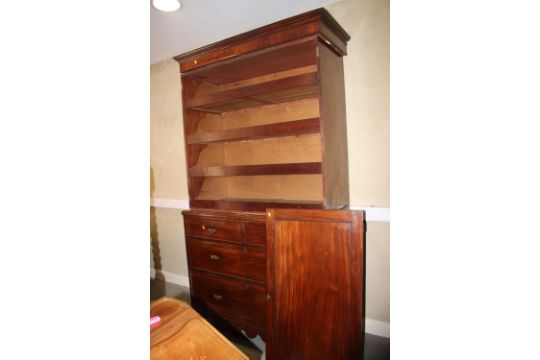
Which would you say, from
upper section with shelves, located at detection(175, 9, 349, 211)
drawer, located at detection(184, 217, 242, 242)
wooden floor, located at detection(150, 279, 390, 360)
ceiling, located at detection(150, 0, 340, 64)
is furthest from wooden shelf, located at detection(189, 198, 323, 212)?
ceiling, located at detection(150, 0, 340, 64)

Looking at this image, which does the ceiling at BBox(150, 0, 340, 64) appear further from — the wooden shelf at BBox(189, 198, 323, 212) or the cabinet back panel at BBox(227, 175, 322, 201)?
the wooden shelf at BBox(189, 198, 323, 212)

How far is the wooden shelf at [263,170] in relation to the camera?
1.51m

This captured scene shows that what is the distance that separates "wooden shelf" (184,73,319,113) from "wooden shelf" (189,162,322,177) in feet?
1.49

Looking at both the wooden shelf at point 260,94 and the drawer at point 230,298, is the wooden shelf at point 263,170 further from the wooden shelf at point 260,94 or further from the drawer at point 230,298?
the drawer at point 230,298

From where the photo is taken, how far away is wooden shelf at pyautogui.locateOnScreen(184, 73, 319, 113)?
58.6 inches

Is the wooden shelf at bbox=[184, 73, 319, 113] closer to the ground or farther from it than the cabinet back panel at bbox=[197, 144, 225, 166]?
farther from it

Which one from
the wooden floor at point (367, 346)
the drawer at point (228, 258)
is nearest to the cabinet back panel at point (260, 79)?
the drawer at point (228, 258)

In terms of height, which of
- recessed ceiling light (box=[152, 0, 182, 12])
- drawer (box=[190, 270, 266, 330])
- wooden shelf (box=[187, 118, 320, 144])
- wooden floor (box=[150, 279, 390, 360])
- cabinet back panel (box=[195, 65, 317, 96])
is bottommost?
wooden floor (box=[150, 279, 390, 360])

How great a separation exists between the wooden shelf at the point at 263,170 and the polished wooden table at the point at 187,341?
0.96 m
